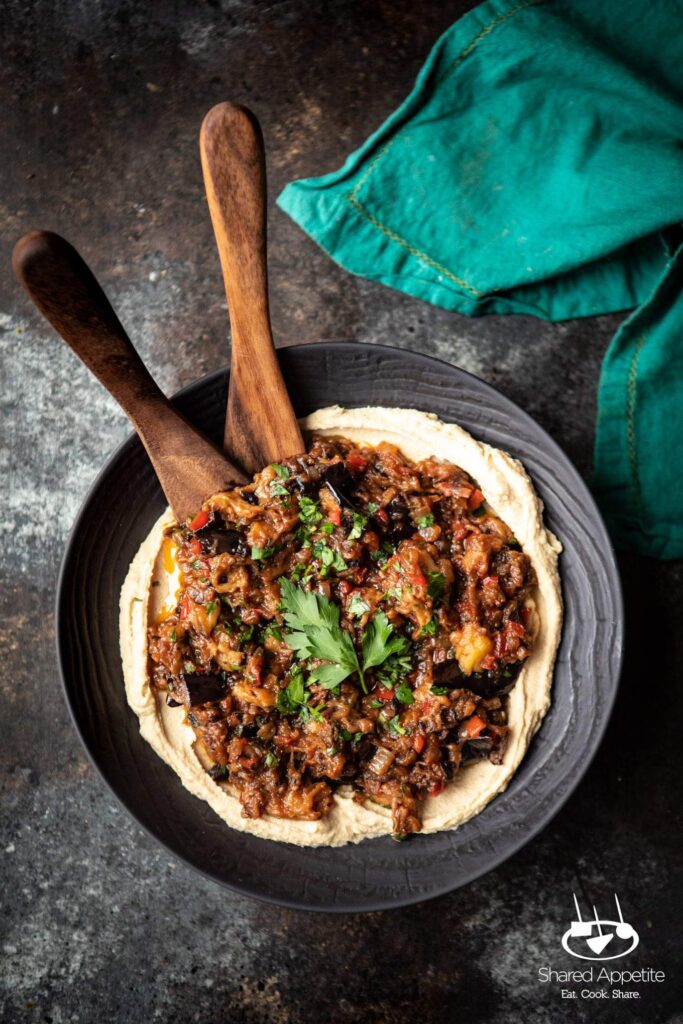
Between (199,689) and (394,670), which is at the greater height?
(199,689)

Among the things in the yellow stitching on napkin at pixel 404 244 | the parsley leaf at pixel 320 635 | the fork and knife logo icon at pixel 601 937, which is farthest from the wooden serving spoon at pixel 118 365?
the fork and knife logo icon at pixel 601 937

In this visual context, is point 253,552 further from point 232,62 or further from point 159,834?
point 232,62

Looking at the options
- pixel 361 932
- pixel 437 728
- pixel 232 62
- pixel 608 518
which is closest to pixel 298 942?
pixel 361 932

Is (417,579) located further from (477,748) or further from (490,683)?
(477,748)

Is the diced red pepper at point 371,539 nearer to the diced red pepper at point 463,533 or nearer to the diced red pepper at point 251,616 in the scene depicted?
the diced red pepper at point 463,533

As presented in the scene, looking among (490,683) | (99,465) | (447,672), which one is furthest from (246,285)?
(490,683)

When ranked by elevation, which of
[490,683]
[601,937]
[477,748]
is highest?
[490,683]
